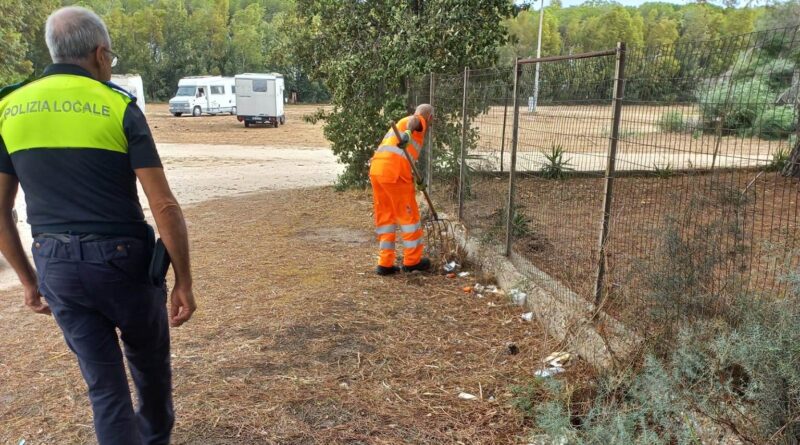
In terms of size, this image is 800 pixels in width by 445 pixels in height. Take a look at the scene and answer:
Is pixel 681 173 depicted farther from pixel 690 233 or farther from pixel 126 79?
pixel 126 79

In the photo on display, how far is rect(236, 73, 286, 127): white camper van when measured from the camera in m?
30.8

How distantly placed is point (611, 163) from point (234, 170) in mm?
12664

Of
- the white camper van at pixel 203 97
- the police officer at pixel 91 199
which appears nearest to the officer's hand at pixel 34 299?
the police officer at pixel 91 199

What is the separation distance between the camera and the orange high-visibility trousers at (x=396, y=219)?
237 inches

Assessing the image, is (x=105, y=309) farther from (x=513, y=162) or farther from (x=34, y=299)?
(x=513, y=162)

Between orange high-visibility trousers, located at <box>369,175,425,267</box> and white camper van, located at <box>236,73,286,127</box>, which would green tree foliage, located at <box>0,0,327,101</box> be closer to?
white camper van, located at <box>236,73,286,127</box>

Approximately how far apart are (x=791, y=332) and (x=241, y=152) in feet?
61.3

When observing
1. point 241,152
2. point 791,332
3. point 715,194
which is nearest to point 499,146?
point 715,194

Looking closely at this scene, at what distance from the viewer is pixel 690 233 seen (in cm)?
323

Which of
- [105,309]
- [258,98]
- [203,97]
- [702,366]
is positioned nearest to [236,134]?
[258,98]

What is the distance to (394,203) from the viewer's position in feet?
19.8

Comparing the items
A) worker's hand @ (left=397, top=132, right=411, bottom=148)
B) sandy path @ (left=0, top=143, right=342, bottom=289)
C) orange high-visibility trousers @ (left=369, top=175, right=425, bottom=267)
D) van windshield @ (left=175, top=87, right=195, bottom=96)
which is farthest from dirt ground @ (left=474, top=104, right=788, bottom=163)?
van windshield @ (left=175, top=87, right=195, bottom=96)

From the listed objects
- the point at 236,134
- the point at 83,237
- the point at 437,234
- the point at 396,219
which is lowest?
the point at 236,134

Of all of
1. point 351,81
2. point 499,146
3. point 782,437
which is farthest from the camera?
point 351,81
